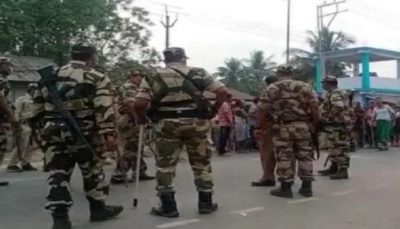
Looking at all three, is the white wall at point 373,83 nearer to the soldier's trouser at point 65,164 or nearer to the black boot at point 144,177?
the black boot at point 144,177

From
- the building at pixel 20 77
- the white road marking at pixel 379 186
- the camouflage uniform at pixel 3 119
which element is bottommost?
the white road marking at pixel 379 186

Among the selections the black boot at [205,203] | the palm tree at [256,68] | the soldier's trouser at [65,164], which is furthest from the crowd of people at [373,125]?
the palm tree at [256,68]

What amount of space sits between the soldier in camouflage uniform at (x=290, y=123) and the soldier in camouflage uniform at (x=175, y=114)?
4.97ft

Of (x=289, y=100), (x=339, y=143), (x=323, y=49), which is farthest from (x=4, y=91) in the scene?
(x=323, y=49)

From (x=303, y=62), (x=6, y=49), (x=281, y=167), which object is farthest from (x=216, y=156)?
(x=303, y=62)

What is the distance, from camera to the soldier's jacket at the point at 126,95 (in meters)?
8.70

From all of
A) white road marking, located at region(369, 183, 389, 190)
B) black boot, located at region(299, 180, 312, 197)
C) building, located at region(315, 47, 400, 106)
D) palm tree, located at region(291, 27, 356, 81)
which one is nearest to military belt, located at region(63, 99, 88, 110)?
black boot, located at region(299, 180, 312, 197)

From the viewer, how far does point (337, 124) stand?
988cm

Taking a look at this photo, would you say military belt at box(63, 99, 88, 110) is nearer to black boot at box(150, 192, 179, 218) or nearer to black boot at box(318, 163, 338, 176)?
black boot at box(150, 192, 179, 218)

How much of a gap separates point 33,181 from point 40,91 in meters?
3.88

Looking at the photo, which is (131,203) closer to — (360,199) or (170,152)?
(170,152)

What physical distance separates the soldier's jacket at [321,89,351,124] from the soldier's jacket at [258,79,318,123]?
2.13 meters

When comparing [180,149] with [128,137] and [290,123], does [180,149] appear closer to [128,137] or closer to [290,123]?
[290,123]

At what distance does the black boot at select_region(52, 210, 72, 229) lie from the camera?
5621mm
